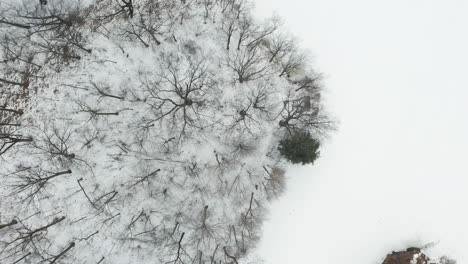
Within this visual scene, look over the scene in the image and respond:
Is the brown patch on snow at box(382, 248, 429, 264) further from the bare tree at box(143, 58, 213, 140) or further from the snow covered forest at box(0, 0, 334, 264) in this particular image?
the bare tree at box(143, 58, 213, 140)

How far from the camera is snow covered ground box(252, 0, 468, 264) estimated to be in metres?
24.5

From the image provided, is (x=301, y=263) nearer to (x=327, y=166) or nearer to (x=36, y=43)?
(x=327, y=166)

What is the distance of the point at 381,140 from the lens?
81.8ft

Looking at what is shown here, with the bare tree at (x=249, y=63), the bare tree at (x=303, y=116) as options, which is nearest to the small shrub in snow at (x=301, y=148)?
the bare tree at (x=303, y=116)

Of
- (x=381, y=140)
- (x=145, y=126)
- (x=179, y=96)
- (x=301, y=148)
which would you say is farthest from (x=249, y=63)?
(x=381, y=140)

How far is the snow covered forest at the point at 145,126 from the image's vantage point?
938 inches

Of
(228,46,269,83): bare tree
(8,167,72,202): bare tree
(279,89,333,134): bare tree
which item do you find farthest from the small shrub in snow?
(8,167,72,202): bare tree

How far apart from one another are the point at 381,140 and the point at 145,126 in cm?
1668

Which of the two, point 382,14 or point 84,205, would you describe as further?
point 382,14

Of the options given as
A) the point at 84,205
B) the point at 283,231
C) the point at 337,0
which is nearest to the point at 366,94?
the point at 337,0

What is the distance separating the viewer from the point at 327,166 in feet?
80.8

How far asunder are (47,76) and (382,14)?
24.6 m

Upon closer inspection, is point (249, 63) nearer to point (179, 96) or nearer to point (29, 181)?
point (179, 96)

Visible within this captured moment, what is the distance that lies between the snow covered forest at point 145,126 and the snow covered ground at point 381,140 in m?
1.89
